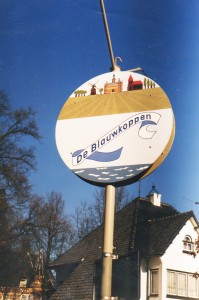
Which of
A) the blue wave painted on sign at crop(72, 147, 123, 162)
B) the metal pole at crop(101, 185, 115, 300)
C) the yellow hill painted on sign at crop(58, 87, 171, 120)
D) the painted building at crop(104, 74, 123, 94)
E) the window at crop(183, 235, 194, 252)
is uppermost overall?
the painted building at crop(104, 74, 123, 94)

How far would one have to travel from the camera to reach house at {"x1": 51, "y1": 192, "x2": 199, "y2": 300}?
2262 millimetres

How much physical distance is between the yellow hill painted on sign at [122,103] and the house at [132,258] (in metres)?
0.64

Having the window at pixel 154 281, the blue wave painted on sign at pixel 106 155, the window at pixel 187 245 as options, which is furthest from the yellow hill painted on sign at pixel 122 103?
the window at pixel 187 245

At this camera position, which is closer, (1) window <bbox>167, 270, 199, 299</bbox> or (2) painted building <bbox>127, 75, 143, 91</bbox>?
(2) painted building <bbox>127, 75, 143, 91</bbox>

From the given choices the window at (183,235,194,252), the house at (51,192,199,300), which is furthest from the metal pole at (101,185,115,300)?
the window at (183,235,194,252)

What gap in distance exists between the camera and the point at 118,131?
5.39 ft

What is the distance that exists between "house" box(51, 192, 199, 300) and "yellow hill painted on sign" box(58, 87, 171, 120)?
0.64m

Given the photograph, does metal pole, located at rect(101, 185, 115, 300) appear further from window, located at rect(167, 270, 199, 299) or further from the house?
window, located at rect(167, 270, 199, 299)

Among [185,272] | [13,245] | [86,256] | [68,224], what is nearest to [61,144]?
[68,224]

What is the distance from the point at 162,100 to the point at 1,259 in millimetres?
2198

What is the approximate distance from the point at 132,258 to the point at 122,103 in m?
1.71

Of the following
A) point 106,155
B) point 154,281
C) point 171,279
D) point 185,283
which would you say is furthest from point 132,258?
point 171,279

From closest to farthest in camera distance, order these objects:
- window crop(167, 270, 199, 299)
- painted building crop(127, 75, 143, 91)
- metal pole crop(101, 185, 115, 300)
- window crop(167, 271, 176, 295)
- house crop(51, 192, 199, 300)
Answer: metal pole crop(101, 185, 115, 300) < painted building crop(127, 75, 143, 91) < house crop(51, 192, 199, 300) < window crop(167, 270, 199, 299) < window crop(167, 271, 176, 295)

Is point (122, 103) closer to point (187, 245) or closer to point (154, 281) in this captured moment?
point (154, 281)
